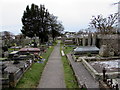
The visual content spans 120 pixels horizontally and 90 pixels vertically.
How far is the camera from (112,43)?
Answer: 763 inches

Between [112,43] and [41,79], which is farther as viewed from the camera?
[112,43]

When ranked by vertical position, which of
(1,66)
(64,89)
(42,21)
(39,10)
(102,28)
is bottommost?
(64,89)

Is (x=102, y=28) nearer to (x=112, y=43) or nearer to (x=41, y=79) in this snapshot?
(x=112, y=43)

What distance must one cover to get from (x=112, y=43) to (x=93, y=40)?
8.59m

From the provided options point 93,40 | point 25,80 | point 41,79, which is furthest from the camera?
point 93,40

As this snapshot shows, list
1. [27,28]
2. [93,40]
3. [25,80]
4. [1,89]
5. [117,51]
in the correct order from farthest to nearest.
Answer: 1. [27,28]
2. [93,40]
3. [117,51]
4. [25,80]
5. [1,89]

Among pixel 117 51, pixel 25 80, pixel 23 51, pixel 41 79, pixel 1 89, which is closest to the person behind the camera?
pixel 1 89

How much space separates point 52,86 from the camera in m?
9.03

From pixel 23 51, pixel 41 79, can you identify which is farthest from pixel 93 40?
pixel 41 79

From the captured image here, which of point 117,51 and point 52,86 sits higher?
point 117,51

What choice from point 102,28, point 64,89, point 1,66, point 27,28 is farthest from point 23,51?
point 27,28

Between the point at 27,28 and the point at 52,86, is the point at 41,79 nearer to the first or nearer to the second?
the point at 52,86

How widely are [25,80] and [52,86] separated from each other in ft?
6.63

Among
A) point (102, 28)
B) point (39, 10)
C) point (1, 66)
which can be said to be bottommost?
point (1, 66)
